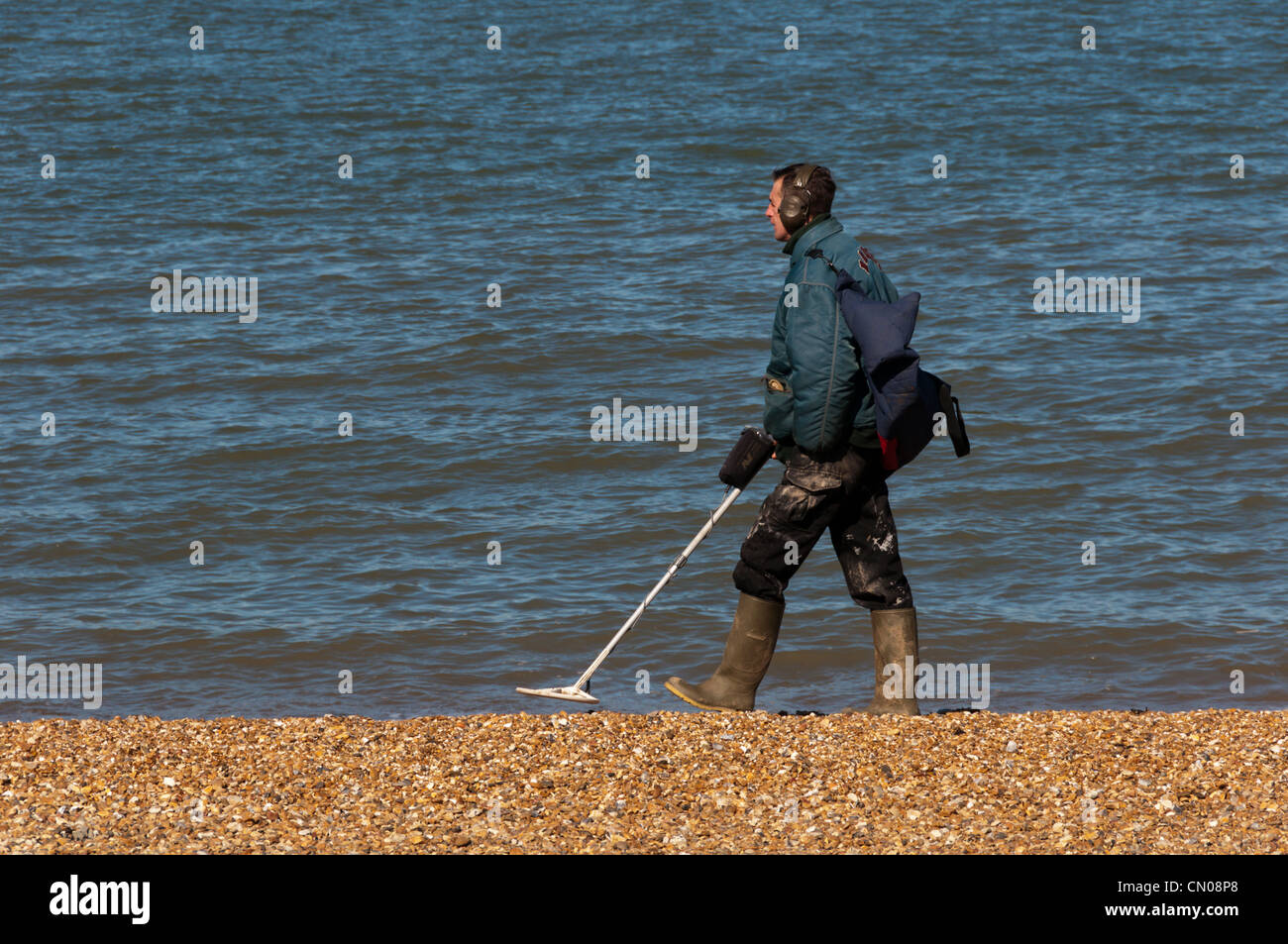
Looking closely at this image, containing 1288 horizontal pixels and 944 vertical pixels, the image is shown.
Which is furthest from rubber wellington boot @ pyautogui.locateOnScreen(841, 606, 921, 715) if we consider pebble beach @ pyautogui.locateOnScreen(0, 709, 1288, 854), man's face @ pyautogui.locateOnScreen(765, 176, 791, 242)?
man's face @ pyautogui.locateOnScreen(765, 176, 791, 242)

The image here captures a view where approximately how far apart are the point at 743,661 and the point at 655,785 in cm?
126

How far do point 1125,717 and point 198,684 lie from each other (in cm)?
472

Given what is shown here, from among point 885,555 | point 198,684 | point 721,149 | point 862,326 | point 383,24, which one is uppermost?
point 383,24

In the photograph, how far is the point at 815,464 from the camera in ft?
20.5

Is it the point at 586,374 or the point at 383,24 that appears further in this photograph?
the point at 383,24

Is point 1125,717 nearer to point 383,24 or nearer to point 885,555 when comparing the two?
point 885,555

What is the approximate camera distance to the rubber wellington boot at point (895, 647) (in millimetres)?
6500

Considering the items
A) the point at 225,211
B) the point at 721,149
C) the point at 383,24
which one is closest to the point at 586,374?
the point at 225,211

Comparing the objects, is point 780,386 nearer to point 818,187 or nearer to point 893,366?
point 893,366

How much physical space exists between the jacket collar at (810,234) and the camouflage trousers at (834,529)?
816 millimetres

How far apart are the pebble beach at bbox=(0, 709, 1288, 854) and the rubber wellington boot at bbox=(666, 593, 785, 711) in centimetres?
25

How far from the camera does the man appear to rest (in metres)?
6.09

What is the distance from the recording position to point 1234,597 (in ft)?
29.9

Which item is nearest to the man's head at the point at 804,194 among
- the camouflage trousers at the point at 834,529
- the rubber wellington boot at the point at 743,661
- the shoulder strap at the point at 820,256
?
the shoulder strap at the point at 820,256
